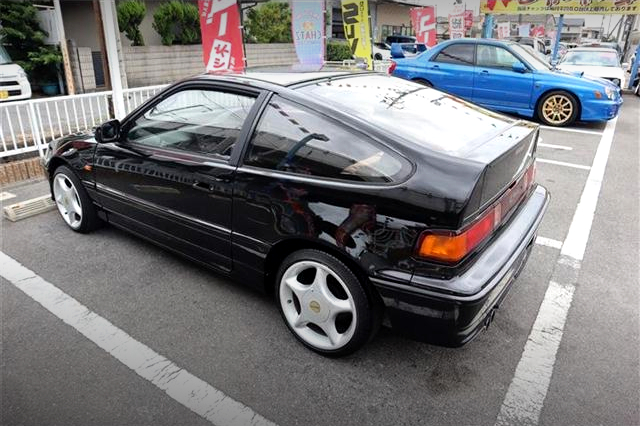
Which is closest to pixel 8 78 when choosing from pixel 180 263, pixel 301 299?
pixel 180 263

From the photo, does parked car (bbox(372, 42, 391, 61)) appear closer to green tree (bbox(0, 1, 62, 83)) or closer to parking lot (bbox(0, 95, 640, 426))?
green tree (bbox(0, 1, 62, 83))

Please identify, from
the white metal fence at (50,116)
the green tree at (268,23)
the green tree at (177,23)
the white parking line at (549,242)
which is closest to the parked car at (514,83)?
the white parking line at (549,242)

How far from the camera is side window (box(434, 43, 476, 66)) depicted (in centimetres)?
922

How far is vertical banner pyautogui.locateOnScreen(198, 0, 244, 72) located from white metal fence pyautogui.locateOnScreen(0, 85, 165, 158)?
1174mm

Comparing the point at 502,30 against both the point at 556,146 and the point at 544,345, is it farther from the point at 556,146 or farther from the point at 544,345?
the point at 544,345

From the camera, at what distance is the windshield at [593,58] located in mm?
11930

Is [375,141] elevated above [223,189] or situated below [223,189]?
above

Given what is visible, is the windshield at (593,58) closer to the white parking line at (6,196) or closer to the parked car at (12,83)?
the white parking line at (6,196)

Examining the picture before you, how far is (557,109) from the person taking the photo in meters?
8.70

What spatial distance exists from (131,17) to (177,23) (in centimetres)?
194

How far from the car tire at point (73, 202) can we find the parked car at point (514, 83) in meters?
7.66

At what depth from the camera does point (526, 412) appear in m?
2.19

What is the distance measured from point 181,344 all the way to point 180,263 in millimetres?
985

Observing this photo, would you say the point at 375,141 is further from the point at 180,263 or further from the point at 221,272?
the point at 180,263
